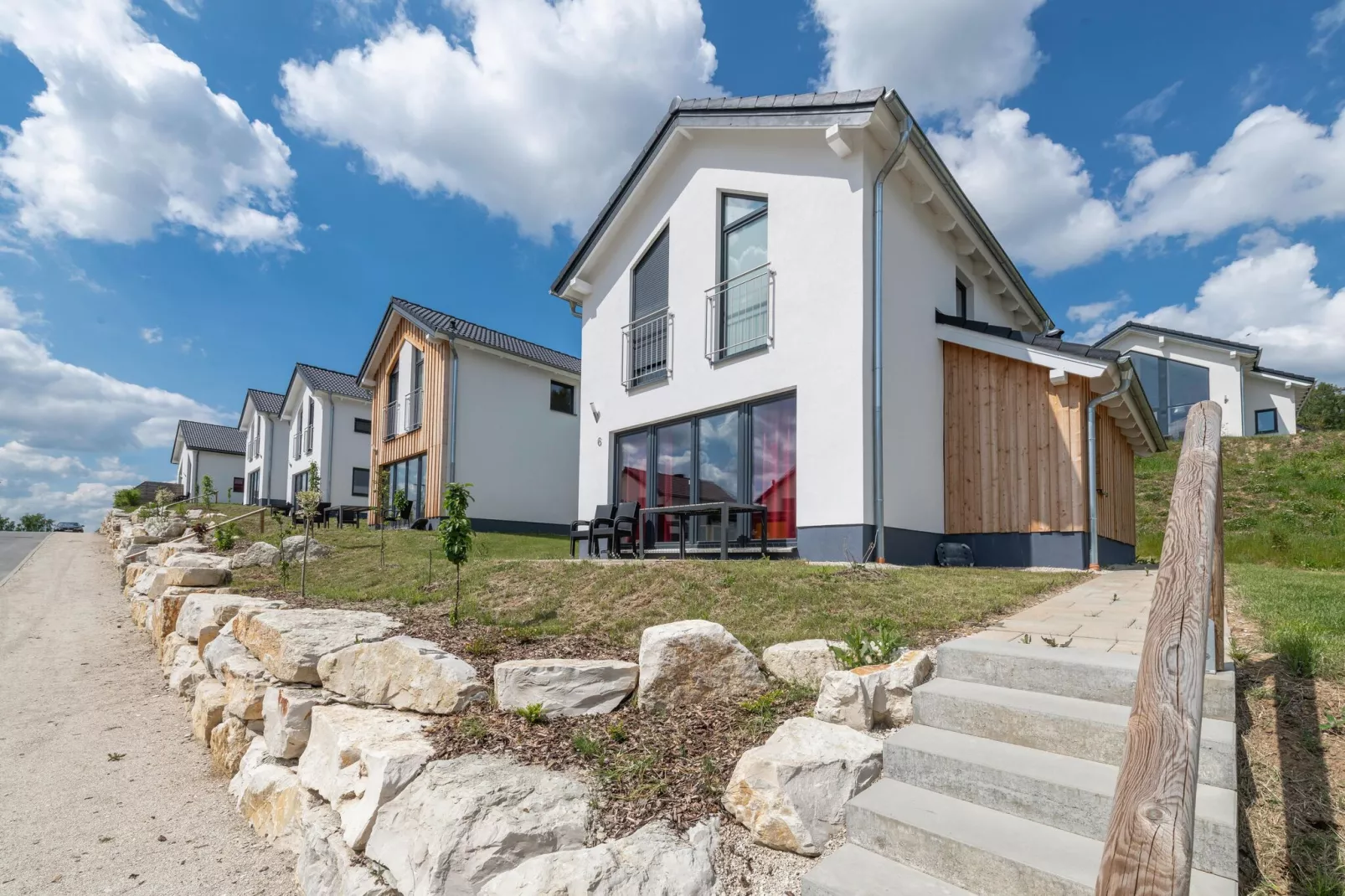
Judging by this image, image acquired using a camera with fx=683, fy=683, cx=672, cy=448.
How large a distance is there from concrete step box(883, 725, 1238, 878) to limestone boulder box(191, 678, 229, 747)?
5456 millimetres

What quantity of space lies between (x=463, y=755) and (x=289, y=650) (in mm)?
2259

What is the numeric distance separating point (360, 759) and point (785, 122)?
28.4 ft

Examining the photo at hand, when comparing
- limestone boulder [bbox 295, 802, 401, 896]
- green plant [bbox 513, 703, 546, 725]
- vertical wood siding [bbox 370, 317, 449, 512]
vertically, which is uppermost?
vertical wood siding [bbox 370, 317, 449, 512]

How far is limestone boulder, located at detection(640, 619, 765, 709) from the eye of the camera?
363cm

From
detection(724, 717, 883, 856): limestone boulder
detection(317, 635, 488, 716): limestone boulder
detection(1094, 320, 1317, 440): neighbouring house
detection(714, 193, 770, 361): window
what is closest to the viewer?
detection(724, 717, 883, 856): limestone boulder

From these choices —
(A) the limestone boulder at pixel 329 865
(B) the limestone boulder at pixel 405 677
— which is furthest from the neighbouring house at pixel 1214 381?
(A) the limestone boulder at pixel 329 865

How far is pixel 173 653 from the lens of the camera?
7.58 m

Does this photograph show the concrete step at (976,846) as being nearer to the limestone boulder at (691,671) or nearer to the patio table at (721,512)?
the limestone boulder at (691,671)

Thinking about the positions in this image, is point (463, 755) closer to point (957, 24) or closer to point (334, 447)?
point (957, 24)

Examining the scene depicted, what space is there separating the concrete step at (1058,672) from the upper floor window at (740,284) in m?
6.47

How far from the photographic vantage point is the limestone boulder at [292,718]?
431 centimetres

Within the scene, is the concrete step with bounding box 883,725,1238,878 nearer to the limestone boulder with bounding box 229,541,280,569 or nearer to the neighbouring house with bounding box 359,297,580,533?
the limestone boulder with bounding box 229,541,280,569

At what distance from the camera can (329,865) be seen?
3201 millimetres

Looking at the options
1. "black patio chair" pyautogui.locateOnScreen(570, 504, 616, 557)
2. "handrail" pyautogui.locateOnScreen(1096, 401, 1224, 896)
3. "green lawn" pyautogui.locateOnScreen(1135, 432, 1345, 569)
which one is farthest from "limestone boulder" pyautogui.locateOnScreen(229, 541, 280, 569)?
"green lawn" pyautogui.locateOnScreen(1135, 432, 1345, 569)
